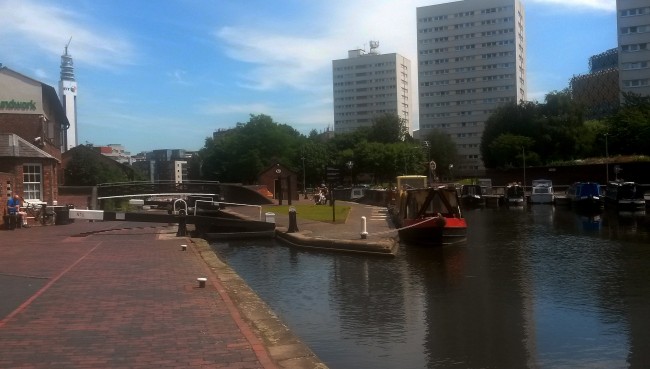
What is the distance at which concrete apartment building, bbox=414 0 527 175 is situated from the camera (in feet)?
405

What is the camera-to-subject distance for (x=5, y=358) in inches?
277

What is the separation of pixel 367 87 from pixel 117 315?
161582 mm

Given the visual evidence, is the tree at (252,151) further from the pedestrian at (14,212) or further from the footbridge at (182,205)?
the pedestrian at (14,212)

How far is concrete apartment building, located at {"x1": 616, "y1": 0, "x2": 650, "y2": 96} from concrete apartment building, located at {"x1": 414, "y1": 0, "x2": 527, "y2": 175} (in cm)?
2871

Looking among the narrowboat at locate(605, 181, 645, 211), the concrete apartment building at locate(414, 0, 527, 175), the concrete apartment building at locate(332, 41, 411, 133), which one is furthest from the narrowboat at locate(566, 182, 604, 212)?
the concrete apartment building at locate(332, 41, 411, 133)

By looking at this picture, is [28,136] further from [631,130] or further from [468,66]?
[468,66]

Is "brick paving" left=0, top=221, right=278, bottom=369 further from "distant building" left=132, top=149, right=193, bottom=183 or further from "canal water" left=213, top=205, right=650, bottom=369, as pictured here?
"distant building" left=132, top=149, right=193, bottom=183

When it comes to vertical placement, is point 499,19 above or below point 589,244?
above

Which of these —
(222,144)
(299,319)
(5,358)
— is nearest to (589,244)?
(299,319)

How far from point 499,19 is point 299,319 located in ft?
401

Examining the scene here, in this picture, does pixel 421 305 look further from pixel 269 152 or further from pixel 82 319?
pixel 269 152

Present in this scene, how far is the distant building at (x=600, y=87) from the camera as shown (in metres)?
111

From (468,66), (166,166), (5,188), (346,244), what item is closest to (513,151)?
(468,66)

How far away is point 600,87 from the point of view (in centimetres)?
11625
